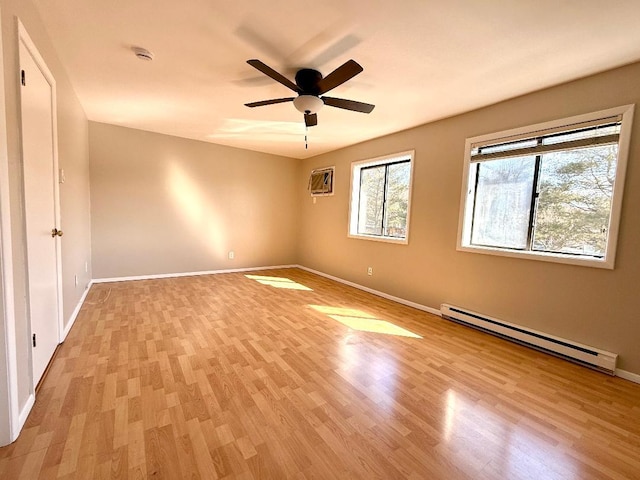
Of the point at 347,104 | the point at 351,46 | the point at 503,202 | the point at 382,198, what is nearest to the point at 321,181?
the point at 382,198

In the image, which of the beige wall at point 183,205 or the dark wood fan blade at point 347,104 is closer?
the dark wood fan blade at point 347,104

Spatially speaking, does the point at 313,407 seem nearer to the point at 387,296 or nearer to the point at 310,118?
the point at 310,118

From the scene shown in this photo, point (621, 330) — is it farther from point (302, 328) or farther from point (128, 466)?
point (128, 466)

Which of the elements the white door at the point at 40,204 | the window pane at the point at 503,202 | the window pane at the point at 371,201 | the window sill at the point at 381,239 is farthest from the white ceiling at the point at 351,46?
the window sill at the point at 381,239

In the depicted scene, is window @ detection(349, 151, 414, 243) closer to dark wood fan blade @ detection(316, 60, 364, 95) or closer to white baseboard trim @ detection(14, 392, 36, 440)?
dark wood fan blade @ detection(316, 60, 364, 95)

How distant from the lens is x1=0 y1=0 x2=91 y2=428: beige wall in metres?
1.46

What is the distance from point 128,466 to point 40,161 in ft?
6.47

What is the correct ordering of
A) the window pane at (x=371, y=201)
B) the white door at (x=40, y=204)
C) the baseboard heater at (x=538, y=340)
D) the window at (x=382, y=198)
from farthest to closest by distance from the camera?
1. the window pane at (x=371, y=201)
2. the window at (x=382, y=198)
3. the baseboard heater at (x=538, y=340)
4. the white door at (x=40, y=204)

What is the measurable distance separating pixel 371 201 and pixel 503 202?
206 centimetres

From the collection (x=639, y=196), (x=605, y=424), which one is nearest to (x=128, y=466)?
(x=605, y=424)

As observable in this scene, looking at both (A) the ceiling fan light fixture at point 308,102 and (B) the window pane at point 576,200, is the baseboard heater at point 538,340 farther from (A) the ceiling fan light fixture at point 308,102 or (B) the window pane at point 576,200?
(A) the ceiling fan light fixture at point 308,102

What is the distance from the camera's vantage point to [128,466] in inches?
49.8

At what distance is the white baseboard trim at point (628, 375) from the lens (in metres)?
2.16

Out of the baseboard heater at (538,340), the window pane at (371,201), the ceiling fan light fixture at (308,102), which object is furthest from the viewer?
the window pane at (371,201)
